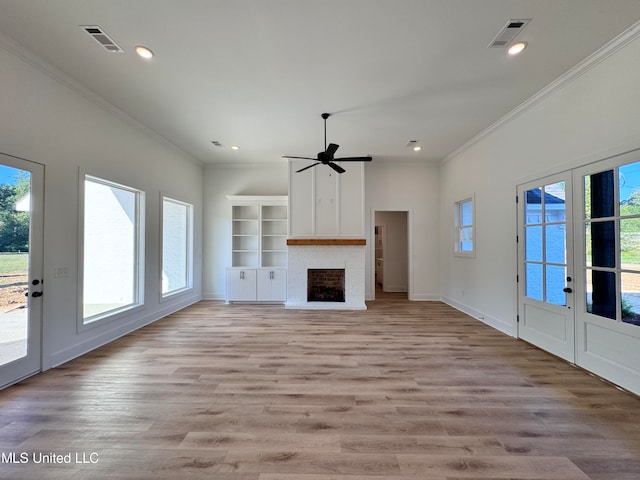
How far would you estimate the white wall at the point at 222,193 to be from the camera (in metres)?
6.54

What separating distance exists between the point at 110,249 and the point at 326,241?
3.69 metres

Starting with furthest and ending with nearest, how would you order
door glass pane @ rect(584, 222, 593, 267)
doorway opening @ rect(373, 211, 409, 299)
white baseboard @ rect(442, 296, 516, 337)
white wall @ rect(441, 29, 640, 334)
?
doorway opening @ rect(373, 211, 409, 299) → white baseboard @ rect(442, 296, 516, 337) → door glass pane @ rect(584, 222, 593, 267) → white wall @ rect(441, 29, 640, 334)

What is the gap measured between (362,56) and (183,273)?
5.38 meters

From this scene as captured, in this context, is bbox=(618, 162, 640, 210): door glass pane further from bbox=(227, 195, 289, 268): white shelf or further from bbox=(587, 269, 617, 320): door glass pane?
bbox=(227, 195, 289, 268): white shelf

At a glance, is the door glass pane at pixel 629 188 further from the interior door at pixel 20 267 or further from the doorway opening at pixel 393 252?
the interior door at pixel 20 267

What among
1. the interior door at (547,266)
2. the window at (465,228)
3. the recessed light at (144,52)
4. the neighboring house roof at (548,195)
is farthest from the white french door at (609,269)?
the recessed light at (144,52)

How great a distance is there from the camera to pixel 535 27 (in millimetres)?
2322

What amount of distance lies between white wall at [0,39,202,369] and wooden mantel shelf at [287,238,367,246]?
114 inches

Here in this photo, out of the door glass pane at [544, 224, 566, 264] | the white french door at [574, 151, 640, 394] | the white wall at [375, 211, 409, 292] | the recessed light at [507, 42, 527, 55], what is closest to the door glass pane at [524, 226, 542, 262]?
the door glass pane at [544, 224, 566, 264]

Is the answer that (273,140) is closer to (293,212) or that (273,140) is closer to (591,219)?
(293,212)

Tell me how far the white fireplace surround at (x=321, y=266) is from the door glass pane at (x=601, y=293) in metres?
3.55

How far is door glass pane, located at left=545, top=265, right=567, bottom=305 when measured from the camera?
125 inches

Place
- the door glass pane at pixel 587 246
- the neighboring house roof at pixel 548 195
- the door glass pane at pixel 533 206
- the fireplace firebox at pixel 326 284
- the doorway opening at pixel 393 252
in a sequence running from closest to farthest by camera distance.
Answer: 1. the door glass pane at pixel 587 246
2. the neighboring house roof at pixel 548 195
3. the door glass pane at pixel 533 206
4. the fireplace firebox at pixel 326 284
5. the doorway opening at pixel 393 252

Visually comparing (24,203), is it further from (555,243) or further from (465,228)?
(465,228)
